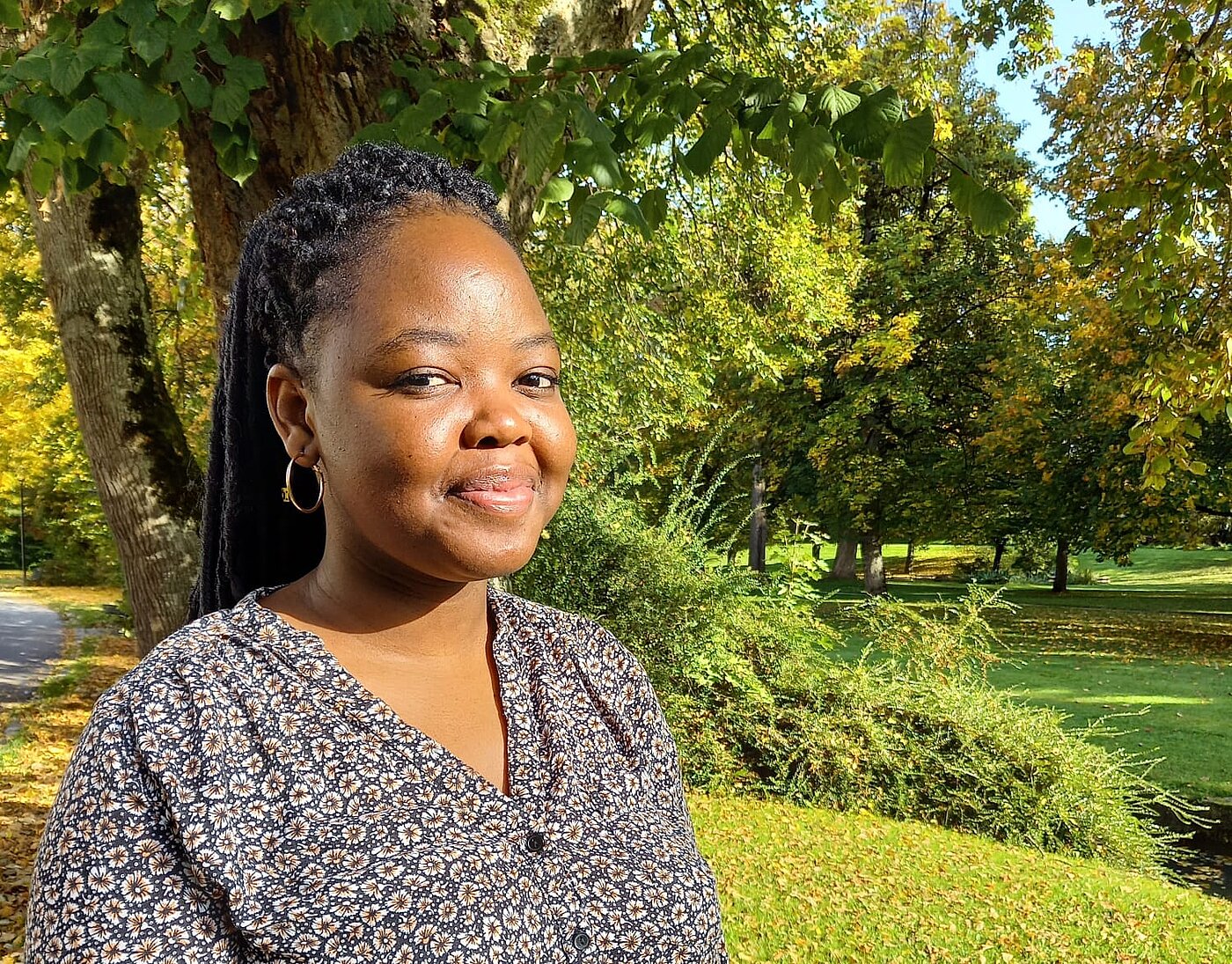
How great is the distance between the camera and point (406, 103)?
307cm

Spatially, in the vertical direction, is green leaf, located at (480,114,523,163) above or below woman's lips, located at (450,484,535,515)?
above

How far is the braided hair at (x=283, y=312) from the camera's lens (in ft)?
5.02

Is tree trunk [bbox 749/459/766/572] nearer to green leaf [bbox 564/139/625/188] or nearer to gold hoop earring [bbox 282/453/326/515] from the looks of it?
green leaf [bbox 564/139/625/188]

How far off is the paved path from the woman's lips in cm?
1483

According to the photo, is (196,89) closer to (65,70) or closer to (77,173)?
(65,70)

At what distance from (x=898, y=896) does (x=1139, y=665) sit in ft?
42.7

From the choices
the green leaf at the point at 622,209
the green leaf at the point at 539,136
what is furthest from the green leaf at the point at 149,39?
the green leaf at the point at 622,209

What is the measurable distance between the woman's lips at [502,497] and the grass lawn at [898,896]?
216 inches

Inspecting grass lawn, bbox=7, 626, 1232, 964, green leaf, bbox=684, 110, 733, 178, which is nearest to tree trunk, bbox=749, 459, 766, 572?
grass lawn, bbox=7, 626, 1232, 964

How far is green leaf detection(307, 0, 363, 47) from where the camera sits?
2.58 m

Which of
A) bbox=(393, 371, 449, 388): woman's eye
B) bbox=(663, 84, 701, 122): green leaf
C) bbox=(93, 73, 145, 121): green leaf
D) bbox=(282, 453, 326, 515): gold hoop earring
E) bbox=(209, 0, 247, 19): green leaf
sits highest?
bbox=(209, 0, 247, 19): green leaf

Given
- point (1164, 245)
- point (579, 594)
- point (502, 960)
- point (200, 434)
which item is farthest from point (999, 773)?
point (502, 960)

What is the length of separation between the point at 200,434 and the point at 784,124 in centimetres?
686

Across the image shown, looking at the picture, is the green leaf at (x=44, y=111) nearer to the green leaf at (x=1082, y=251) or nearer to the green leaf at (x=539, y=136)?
the green leaf at (x=539, y=136)
